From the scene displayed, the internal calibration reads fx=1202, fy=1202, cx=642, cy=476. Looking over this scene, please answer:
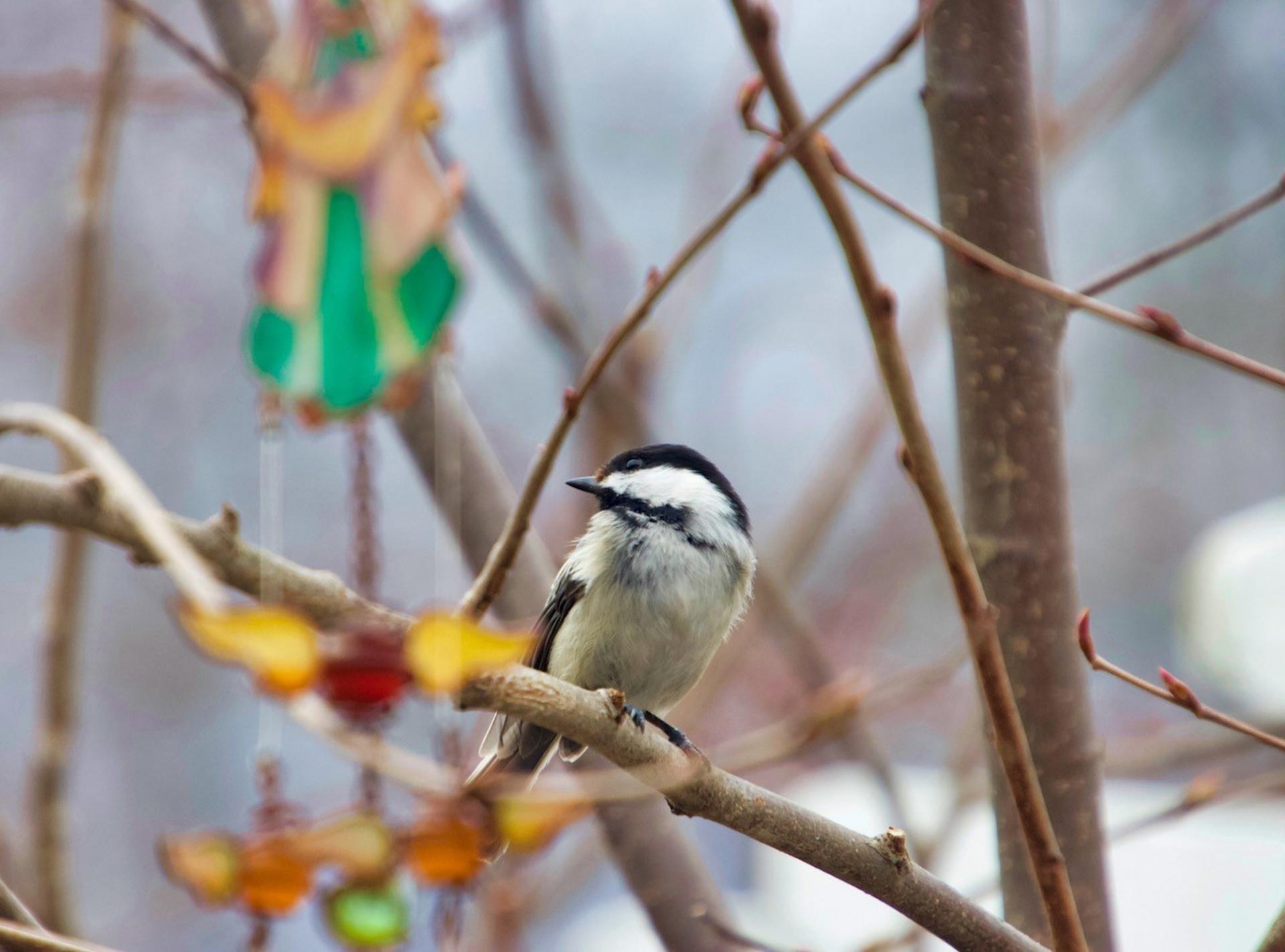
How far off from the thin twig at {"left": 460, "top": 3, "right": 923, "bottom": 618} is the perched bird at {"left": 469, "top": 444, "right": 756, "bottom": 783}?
27.3 inches

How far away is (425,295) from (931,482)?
1.30ft

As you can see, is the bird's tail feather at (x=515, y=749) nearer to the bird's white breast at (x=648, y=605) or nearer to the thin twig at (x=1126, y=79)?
the bird's white breast at (x=648, y=605)

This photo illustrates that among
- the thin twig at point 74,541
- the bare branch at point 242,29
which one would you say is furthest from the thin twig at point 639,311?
the thin twig at point 74,541

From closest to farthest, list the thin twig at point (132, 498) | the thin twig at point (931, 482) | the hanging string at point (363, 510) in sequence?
the thin twig at point (132, 498) → the thin twig at point (931, 482) → the hanging string at point (363, 510)

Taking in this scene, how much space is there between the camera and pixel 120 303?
17.6ft

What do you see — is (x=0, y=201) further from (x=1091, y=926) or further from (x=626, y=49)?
(x=1091, y=926)

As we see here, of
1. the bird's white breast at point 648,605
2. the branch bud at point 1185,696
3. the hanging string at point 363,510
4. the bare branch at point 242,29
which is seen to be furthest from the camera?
the bird's white breast at point 648,605

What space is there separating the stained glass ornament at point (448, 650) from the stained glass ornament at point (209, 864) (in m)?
0.36

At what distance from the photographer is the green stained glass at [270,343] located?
0.84 metres

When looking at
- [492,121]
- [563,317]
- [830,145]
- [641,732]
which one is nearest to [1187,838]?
[563,317]

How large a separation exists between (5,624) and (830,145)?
576 centimetres

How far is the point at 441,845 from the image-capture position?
839mm

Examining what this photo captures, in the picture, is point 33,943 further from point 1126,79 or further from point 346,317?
point 1126,79

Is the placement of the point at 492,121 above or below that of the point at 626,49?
below
